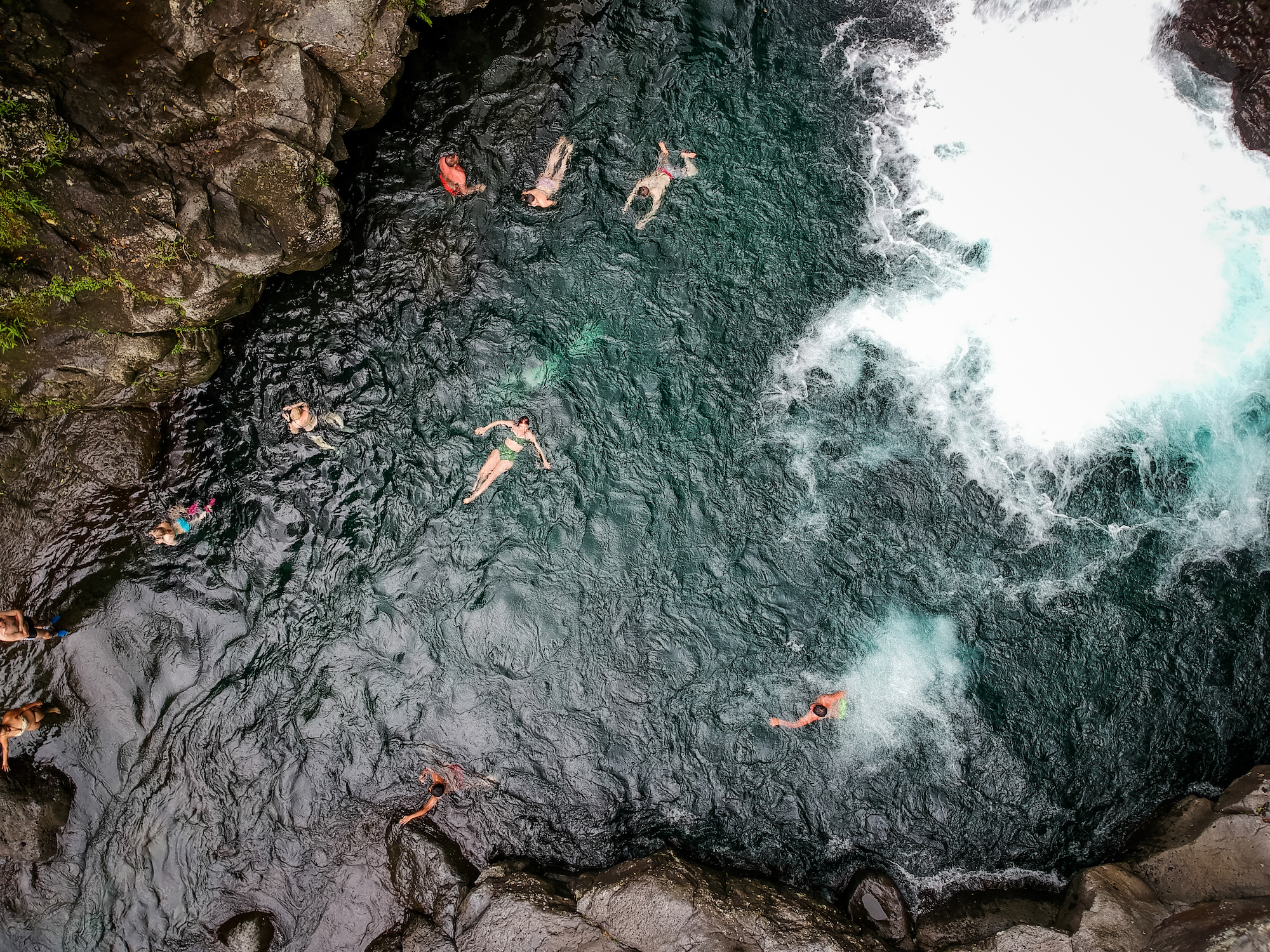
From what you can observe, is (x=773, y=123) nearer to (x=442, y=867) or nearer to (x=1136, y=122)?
(x=1136, y=122)

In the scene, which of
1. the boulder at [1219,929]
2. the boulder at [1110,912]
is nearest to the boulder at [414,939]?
the boulder at [1110,912]

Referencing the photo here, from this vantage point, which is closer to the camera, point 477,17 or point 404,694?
point 404,694

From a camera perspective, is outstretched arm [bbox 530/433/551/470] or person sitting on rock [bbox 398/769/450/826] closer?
person sitting on rock [bbox 398/769/450/826]

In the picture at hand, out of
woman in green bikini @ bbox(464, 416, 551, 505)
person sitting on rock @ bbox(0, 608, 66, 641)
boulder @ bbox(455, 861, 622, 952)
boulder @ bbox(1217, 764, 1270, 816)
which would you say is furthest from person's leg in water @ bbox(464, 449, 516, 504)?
boulder @ bbox(1217, 764, 1270, 816)

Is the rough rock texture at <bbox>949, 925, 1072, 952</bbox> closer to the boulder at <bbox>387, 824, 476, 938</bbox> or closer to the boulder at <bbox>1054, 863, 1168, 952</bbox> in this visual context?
the boulder at <bbox>1054, 863, 1168, 952</bbox>

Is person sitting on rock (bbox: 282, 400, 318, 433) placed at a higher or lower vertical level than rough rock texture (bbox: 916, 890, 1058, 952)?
higher

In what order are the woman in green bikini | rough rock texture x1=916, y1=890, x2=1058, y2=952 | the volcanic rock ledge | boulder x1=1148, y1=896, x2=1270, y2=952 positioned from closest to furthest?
boulder x1=1148, y1=896, x2=1270, y2=952, the volcanic rock ledge, rough rock texture x1=916, y1=890, x2=1058, y2=952, the woman in green bikini

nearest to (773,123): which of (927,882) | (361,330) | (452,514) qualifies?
(361,330)
